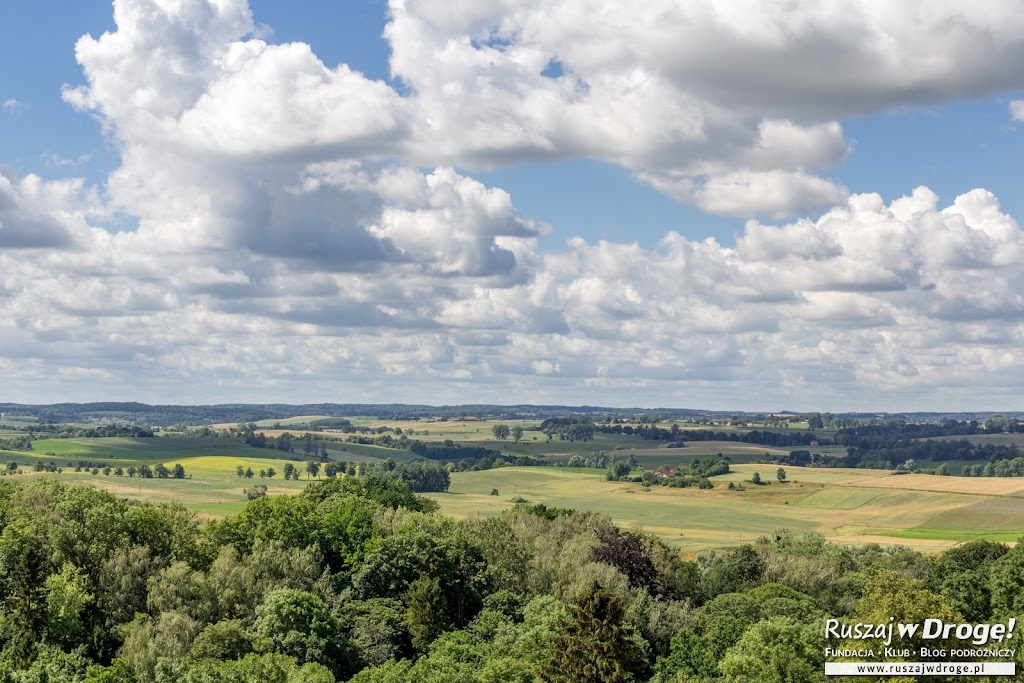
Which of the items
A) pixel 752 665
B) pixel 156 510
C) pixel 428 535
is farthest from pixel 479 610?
pixel 752 665

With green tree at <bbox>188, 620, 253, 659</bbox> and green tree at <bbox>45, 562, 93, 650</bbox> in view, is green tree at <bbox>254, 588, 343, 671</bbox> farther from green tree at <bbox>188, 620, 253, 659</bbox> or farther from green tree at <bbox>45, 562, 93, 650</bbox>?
green tree at <bbox>45, 562, 93, 650</bbox>

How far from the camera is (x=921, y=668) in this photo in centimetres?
6919

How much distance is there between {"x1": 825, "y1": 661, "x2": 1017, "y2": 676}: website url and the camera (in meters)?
66.8

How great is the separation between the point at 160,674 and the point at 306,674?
41.9 feet

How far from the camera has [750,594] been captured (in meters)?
110

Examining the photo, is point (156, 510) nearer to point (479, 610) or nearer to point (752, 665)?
point (479, 610)

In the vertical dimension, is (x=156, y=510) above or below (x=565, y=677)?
above

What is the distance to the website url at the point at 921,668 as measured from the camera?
6675 centimetres

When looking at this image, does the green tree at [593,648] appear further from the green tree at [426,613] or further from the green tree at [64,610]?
the green tree at [64,610]

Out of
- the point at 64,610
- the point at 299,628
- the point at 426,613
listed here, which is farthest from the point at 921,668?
the point at 64,610

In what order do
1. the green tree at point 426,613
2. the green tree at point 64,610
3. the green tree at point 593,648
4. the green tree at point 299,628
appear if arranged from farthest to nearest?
1. the green tree at point 426,613
2. the green tree at point 64,610
3. the green tree at point 299,628
4. the green tree at point 593,648

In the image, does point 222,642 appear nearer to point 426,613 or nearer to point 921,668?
point 426,613

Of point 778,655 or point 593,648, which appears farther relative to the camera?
point 593,648

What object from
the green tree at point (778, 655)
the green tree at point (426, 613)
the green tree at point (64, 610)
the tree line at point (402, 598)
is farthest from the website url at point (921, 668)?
the green tree at point (64, 610)
